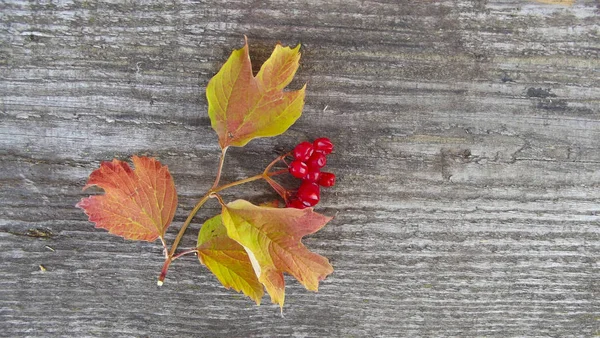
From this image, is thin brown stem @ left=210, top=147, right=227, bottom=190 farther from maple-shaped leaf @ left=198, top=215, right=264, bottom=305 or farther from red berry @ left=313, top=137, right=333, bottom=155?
red berry @ left=313, top=137, right=333, bottom=155

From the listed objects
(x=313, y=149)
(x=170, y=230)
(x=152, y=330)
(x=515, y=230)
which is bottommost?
(x=152, y=330)

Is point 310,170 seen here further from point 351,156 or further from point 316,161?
point 351,156

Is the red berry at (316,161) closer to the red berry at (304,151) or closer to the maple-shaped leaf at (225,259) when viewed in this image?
the red berry at (304,151)

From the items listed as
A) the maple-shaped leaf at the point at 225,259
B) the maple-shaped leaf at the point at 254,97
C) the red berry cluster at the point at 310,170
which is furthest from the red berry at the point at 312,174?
the maple-shaped leaf at the point at 225,259

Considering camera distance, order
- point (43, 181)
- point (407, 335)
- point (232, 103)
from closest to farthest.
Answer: point (232, 103), point (43, 181), point (407, 335)

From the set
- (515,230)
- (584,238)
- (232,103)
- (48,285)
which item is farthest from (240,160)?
(584,238)

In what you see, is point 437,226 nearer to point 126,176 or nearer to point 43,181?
point 126,176
